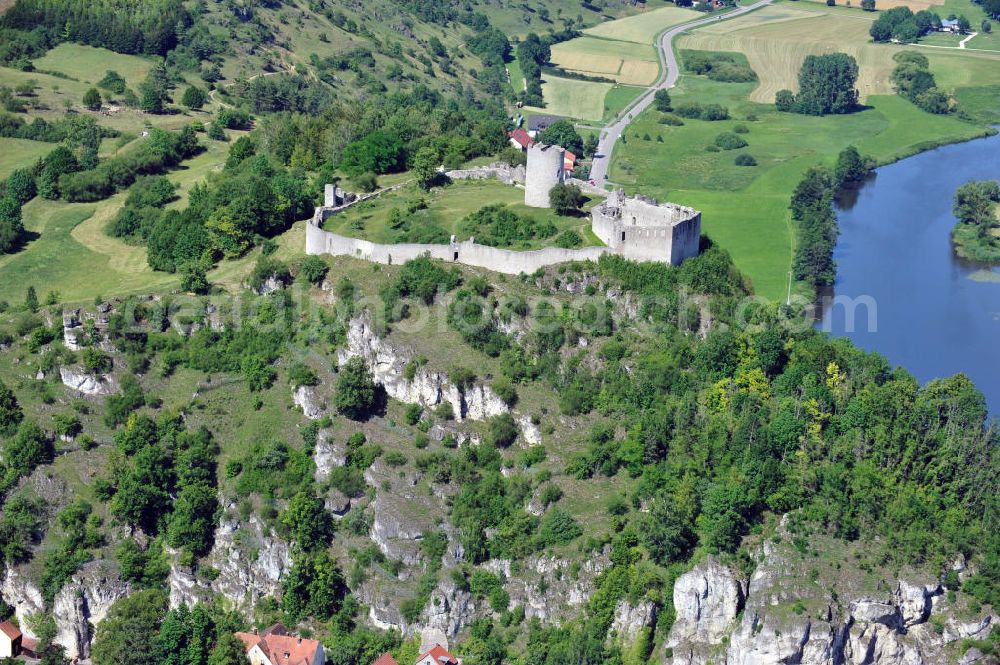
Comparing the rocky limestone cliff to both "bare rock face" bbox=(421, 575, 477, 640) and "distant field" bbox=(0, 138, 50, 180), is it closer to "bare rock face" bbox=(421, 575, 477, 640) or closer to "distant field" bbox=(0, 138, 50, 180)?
"bare rock face" bbox=(421, 575, 477, 640)

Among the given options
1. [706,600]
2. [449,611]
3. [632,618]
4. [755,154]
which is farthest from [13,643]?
[755,154]

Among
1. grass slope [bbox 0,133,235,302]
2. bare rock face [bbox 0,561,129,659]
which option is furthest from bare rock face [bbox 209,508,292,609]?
grass slope [bbox 0,133,235,302]

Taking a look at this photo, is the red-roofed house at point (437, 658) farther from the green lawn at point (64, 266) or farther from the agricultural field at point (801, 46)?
the agricultural field at point (801, 46)

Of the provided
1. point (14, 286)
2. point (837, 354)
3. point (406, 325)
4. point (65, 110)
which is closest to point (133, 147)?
point (65, 110)

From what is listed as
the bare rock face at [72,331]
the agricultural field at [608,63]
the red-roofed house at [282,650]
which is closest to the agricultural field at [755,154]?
the agricultural field at [608,63]

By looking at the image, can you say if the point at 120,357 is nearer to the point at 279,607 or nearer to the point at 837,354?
the point at 279,607

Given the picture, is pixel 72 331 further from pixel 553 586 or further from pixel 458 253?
pixel 553 586
